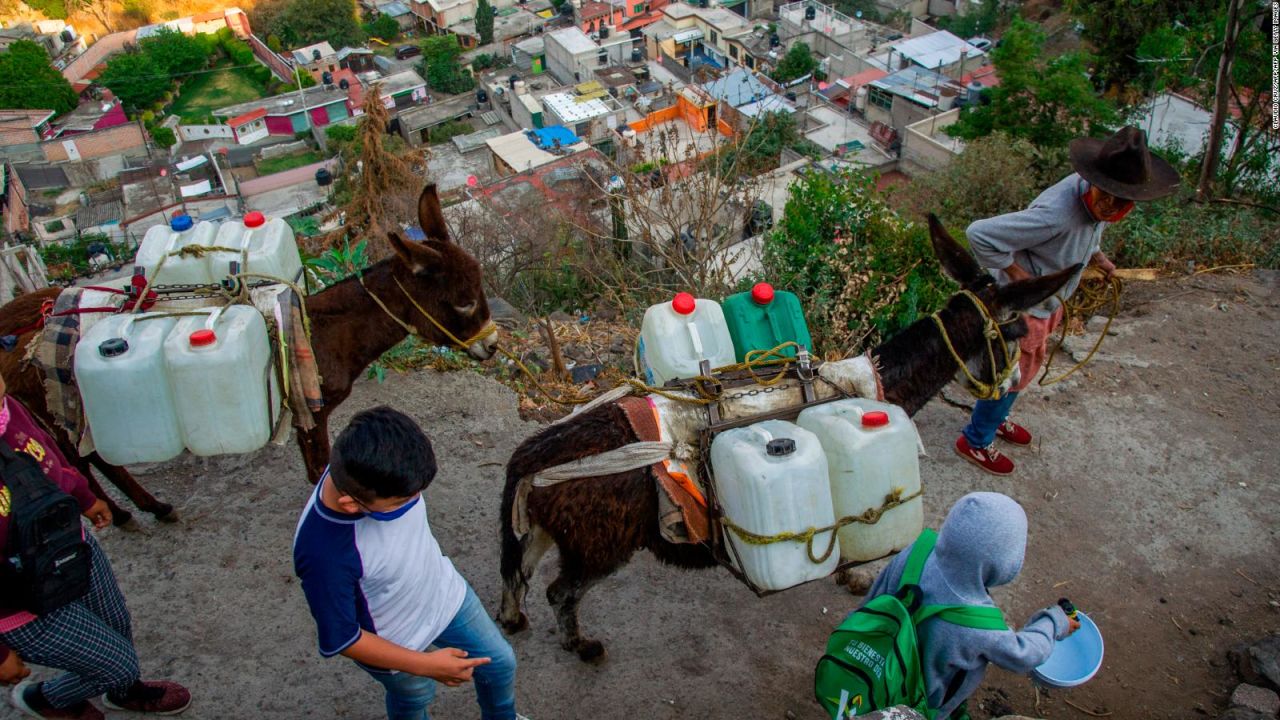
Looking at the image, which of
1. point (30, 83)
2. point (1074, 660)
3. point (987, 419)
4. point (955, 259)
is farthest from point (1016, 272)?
point (30, 83)

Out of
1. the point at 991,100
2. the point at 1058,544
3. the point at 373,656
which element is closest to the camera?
the point at 373,656

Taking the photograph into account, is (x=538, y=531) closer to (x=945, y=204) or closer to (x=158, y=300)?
(x=158, y=300)

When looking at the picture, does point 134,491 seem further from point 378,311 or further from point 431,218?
point 431,218

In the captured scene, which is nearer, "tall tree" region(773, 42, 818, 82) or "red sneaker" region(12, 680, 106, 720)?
"red sneaker" region(12, 680, 106, 720)

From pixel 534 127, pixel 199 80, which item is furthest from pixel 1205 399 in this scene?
pixel 199 80

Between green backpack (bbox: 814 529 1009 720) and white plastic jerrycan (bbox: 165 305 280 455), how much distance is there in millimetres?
3032

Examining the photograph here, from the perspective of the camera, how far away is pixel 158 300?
4.28 m

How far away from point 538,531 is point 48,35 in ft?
200

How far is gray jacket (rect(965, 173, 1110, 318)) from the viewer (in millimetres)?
4609

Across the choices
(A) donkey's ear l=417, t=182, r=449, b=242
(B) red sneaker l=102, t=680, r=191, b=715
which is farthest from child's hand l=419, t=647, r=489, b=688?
(A) donkey's ear l=417, t=182, r=449, b=242

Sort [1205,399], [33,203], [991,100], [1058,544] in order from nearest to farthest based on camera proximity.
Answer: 1. [1058,544]
2. [1205,399]
3. [991,100]
4. [33,203]

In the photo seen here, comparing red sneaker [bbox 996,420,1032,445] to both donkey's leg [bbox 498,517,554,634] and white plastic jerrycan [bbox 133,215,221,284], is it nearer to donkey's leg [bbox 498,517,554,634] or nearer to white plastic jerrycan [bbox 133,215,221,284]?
donkey's leg [bbox 498,517,554,634]

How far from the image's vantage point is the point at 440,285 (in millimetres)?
4508

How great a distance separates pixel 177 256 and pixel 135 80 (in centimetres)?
5033
